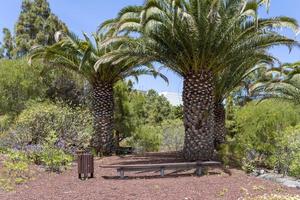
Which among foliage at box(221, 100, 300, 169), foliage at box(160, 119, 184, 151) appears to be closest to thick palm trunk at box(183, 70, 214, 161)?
foliage at box(221, 100, 300, 169)

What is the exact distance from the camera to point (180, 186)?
33.8 ft

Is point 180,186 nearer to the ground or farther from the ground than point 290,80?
nearer to the ground

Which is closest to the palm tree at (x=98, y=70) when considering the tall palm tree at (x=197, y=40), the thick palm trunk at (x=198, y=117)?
the tall palm tree at (x=197, y=40)

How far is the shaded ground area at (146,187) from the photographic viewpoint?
357 inches

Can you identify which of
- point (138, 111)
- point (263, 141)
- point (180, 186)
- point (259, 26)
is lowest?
point (180, 186)

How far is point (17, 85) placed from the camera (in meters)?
23.8

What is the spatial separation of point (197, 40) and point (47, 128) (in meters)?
7.64

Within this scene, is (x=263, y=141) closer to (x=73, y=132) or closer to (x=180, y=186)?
(x=180, y=186)

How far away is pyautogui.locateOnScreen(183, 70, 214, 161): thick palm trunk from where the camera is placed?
14102 mm

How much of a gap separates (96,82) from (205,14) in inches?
272

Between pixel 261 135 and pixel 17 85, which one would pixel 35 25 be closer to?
pixel 17 85

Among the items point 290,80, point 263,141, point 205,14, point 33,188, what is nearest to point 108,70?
point 205,14

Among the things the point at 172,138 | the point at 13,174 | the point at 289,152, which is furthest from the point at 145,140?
the point at 13,174

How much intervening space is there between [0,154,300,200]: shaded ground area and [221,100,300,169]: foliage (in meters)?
2.06
